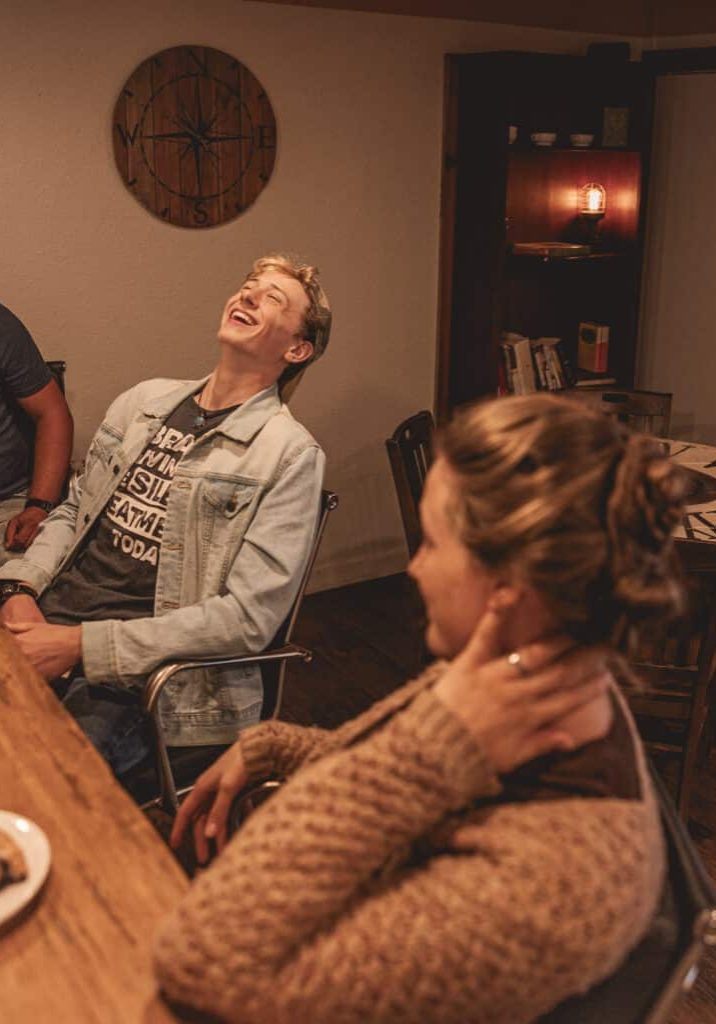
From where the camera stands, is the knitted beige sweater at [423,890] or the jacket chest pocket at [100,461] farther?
the jacket chest pocket at [100,461]

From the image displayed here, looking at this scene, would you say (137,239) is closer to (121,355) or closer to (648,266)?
(121,355)

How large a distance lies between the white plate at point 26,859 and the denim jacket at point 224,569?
0.69m

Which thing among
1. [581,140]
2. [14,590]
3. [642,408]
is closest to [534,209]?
[581,140]

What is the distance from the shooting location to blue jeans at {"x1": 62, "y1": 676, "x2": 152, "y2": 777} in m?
1.94

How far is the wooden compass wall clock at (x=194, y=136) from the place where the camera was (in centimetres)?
336

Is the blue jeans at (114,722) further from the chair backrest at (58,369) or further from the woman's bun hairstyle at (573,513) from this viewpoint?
the chair backrest at (58,369)

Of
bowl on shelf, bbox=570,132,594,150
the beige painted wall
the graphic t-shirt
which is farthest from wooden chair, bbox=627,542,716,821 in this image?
bowl on shelf, bbox=570,132,594,150

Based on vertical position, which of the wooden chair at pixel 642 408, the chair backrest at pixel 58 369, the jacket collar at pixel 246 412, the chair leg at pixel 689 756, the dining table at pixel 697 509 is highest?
the jacket collar at pixel 246 412

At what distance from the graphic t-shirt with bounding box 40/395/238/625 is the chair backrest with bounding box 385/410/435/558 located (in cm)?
60

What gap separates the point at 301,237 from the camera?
3.80m

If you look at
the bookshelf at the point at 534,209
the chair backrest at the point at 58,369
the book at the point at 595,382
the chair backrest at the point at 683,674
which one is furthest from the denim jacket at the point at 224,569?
the book at the point at 595,382

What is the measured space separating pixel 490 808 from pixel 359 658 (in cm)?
271

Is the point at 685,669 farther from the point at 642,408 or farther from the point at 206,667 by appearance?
the point at 642,408

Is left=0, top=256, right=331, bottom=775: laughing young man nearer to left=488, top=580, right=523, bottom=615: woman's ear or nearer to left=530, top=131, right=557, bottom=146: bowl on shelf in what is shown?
left=488, top=580, right=523, bottom=615: woman's ear
